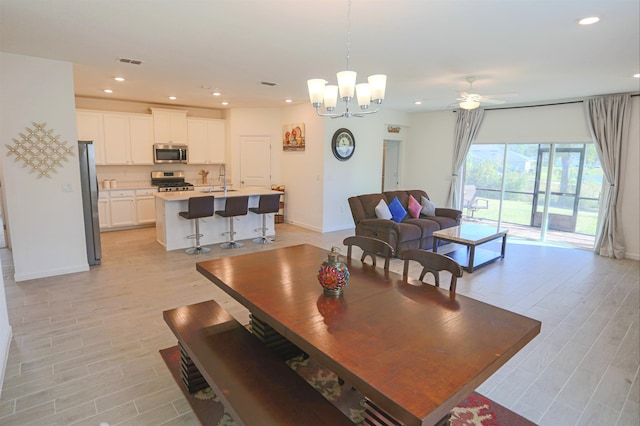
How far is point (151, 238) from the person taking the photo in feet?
21.2

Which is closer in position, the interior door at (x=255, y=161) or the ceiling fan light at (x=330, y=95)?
the ceiling fan light at (x=330, y=95)

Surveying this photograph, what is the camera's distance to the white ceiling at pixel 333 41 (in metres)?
2.67

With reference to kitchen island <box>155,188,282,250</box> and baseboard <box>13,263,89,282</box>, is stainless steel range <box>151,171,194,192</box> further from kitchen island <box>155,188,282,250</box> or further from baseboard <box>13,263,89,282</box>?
baseboard <box>13,263,89,282</box>

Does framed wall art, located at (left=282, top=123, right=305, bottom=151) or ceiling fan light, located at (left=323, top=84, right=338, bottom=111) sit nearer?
ceiling fan light, located at (left=323, top=84, right=338, bottom=111)

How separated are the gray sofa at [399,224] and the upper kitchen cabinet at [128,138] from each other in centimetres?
457

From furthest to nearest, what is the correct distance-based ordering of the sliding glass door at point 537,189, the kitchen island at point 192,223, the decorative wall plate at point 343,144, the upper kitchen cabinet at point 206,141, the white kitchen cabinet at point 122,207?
the upper kitchen cabinet at point 206,141 → the decorative wall plate at point 343,144 → the white kitchen cabinet at point 122,207 → the sliding glass door at point 537,189 → the kitchen island at point 192,223

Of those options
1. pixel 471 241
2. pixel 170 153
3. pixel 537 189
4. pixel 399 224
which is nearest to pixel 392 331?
pixel 471 241

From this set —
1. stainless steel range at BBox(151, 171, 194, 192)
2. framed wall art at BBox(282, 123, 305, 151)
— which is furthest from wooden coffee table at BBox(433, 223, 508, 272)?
stainless steel range at BBox(151, 171, 194, 192)

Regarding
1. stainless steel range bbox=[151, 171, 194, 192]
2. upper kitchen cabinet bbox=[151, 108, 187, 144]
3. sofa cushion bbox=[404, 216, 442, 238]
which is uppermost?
upper kitchen cabinet bbox=[151, 108, 187, 144]

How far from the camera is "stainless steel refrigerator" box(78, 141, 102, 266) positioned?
4.63 m

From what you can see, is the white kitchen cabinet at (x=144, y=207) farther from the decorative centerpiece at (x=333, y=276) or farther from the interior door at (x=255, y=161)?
the decorative centerpiece at (x=333, y=276)

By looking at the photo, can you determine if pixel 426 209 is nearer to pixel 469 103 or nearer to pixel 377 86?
pixel 469 103

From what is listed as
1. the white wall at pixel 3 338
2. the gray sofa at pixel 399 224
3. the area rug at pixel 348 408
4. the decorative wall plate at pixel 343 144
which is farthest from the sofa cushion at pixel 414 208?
the white wall at pixel 3 338

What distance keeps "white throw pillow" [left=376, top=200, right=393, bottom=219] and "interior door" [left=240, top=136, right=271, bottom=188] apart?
11.0 ft
